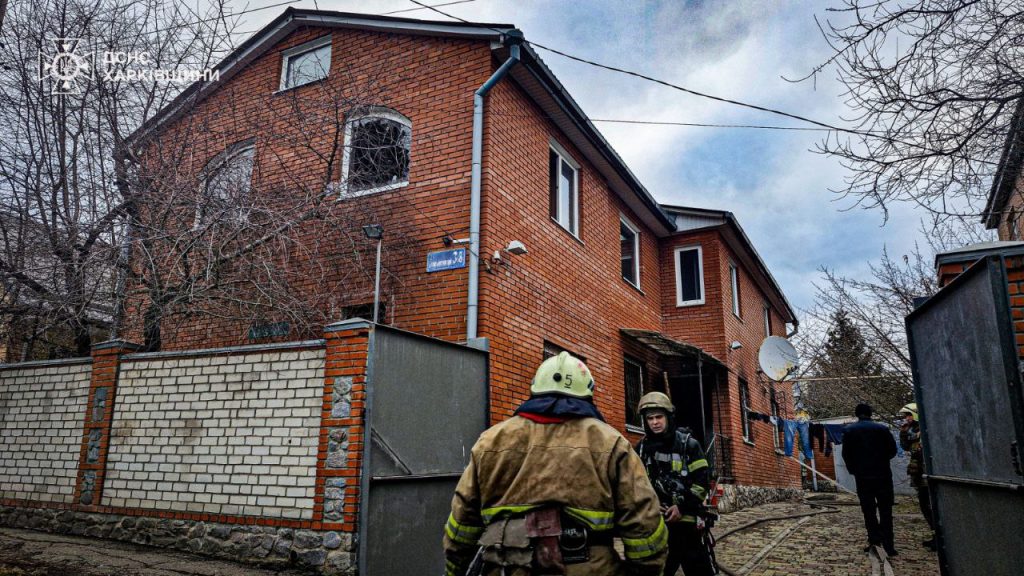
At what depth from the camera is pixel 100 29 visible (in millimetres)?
8578

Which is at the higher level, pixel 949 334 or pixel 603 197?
pixel 603 197

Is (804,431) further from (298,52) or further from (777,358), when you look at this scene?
(298,52)

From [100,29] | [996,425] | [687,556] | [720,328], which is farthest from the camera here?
[720,328]

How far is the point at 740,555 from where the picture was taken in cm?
796

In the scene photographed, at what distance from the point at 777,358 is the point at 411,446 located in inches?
474

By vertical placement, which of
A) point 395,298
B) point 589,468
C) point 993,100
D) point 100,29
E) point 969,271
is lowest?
point 589,468

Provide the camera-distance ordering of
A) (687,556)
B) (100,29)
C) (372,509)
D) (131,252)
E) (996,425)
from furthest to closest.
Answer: (100,29) → (131,252) → (372,509) → (687,556) → (996,425)

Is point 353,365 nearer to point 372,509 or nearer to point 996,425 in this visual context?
point 372,509

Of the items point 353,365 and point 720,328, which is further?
point 720,328

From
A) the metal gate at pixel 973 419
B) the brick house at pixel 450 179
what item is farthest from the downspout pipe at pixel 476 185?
the metal gate at pixel 973 419

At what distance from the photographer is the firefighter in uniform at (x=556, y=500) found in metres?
2.71

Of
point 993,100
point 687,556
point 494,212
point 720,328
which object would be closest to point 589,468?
point 687,556

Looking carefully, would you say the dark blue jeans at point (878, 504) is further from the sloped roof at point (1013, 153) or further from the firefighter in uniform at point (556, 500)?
the firefighter in uniform at point (556, 500)

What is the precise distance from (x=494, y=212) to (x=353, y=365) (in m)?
3.10
